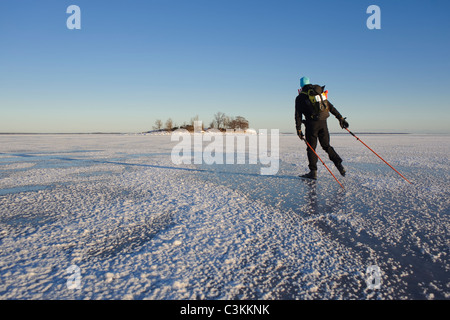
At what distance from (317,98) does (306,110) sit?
27 cm

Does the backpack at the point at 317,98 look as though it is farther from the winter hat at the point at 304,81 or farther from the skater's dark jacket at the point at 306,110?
the winter hat at the point at 304,81

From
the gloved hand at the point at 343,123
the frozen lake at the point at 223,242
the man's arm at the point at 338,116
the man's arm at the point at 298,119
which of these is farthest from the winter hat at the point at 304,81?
the frozen lake at the point at 223,242

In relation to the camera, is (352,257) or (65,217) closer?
(352,257)

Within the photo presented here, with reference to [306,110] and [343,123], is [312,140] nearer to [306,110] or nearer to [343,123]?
[306,110]

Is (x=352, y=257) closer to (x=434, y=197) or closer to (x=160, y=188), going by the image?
(x=434, y=197)

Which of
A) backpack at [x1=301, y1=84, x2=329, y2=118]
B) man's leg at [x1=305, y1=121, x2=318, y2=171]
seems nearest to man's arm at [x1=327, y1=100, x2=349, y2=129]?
backpack at [x1=301, y1=84, x2=329, y2=118]

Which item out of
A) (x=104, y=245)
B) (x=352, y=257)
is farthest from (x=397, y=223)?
(x=104, y=245)

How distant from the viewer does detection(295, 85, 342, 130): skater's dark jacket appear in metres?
4.32

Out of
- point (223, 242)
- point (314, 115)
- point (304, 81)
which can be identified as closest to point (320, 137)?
point (314, 115)

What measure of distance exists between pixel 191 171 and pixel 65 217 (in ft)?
9.98

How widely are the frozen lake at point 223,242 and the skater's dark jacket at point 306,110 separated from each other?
1396mm

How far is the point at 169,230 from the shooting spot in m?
2.07

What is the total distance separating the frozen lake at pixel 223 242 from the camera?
1.30 metres

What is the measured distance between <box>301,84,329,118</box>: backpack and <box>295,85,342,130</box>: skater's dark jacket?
1.6 inches
